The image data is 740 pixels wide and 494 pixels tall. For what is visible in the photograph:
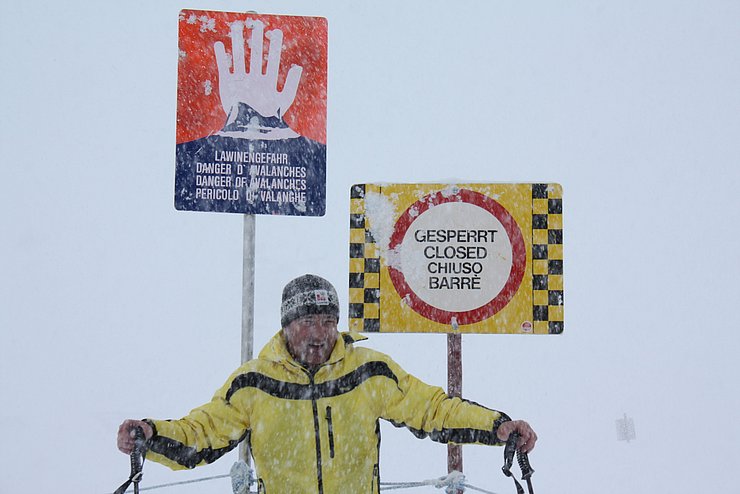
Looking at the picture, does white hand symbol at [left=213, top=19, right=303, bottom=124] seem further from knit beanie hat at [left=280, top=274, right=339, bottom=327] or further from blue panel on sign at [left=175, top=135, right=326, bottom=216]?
knit beanie hat at [left=280, top=274, right=339, bottom=327]

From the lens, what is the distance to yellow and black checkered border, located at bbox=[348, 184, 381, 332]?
11.4 feet

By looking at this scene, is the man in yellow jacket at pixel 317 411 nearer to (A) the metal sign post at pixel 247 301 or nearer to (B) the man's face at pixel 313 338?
(B) the man's face at pixel 313 338

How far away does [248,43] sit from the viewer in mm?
3590

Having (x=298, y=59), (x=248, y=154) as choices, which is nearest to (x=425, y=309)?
(x=248, y=154)

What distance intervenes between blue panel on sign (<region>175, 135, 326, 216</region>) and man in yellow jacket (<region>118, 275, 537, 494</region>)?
2.23ft

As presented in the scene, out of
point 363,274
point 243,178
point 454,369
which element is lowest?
point 454,369

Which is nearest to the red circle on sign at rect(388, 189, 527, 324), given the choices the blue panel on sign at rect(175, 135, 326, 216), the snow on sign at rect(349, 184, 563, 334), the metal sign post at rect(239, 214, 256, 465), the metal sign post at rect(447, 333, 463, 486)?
the snow on sign at rect(349, 184, 563, 334)

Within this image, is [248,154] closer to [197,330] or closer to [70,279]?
[197,330]

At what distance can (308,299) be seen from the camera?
293 cm

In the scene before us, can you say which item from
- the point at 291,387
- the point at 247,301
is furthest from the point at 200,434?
the point at 247,301

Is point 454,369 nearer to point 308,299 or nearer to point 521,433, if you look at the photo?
point 521,433

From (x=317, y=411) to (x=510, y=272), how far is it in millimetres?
1115

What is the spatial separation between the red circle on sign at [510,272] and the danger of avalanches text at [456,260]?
3.7 inches

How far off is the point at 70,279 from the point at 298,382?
18.9 metres
